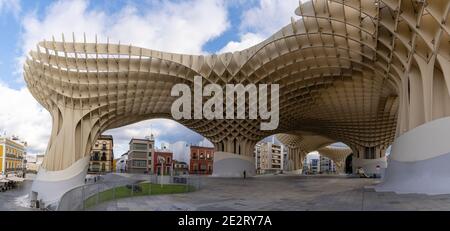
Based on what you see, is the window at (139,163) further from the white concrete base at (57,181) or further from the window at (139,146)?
the white concrete base at (57,181)

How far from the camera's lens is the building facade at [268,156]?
16362 cm

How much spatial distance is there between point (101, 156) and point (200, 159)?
32.5 metres

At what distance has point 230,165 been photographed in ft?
205

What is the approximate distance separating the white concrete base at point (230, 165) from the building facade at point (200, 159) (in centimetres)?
4434

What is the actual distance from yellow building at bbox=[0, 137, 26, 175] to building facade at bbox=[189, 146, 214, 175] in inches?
1738

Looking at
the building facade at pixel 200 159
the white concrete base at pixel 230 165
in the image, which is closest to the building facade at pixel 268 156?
the building facade at pixel 200 159

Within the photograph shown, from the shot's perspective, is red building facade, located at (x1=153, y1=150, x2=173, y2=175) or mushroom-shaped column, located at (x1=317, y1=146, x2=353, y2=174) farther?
mushroom-shaped column, located at (x1=317, y1=146, x2=353, y2=174)

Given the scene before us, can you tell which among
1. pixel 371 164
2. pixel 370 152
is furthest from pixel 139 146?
pixel 371 164

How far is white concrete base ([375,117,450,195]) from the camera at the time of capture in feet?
62.1

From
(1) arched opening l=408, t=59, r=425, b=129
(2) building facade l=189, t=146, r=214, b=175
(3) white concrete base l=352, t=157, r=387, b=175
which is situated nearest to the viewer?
(1) arched opening l=408, t=59, r=425, b=129

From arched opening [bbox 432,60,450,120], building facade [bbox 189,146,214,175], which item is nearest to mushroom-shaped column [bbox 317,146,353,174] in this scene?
building facade [bbox 189,146,214,175]

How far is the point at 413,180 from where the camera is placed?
20.7m

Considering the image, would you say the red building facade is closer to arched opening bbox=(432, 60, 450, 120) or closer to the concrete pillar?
the concrete pillar

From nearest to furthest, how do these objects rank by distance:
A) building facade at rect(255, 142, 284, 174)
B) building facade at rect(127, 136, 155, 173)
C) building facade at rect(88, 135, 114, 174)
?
building facade at rect(127, 136, 155, 173), building facade at rect(88, 135, 114, 174), building facade at rect(255, 142, 284, 174)
